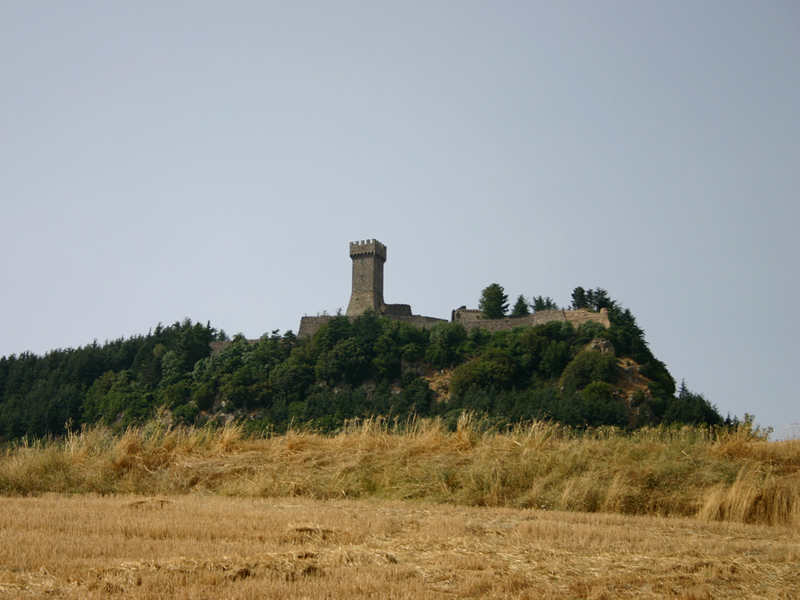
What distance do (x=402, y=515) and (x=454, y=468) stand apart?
2.19m

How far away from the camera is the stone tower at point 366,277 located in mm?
69312

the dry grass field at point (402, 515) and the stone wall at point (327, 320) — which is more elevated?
the stone wall at point (327, 320)

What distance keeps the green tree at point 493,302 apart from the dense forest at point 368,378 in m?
0.15

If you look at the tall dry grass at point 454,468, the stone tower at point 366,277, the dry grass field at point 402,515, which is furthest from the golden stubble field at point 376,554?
the stone tower at point 366,277

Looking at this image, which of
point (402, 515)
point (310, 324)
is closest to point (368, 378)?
point (310, 324)

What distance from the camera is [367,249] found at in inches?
2753

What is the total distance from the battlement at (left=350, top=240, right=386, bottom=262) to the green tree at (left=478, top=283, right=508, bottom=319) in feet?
33.6

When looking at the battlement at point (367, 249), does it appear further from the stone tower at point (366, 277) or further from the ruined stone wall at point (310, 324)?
the ruined stone wall at point (310, 324)

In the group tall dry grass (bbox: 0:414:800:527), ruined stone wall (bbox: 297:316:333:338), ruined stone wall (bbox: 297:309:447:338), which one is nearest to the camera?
tall dry grass (bbox: 0:414:800:527)

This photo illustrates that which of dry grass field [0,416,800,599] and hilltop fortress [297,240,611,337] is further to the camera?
hilltop fortress [297,240,611,337]

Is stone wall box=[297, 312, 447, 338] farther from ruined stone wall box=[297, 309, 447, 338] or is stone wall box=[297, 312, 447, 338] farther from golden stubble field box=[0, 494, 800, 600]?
golden stubble field box=[0, 494, 800, 600]

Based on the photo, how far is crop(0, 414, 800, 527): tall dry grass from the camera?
905 cm

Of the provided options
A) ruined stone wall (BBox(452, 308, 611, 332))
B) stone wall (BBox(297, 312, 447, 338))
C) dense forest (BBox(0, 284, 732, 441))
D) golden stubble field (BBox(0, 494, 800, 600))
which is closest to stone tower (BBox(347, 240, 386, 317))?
stone wall (BBox(297, 312, 447, 338))

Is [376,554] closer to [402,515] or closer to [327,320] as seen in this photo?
[402,515]
